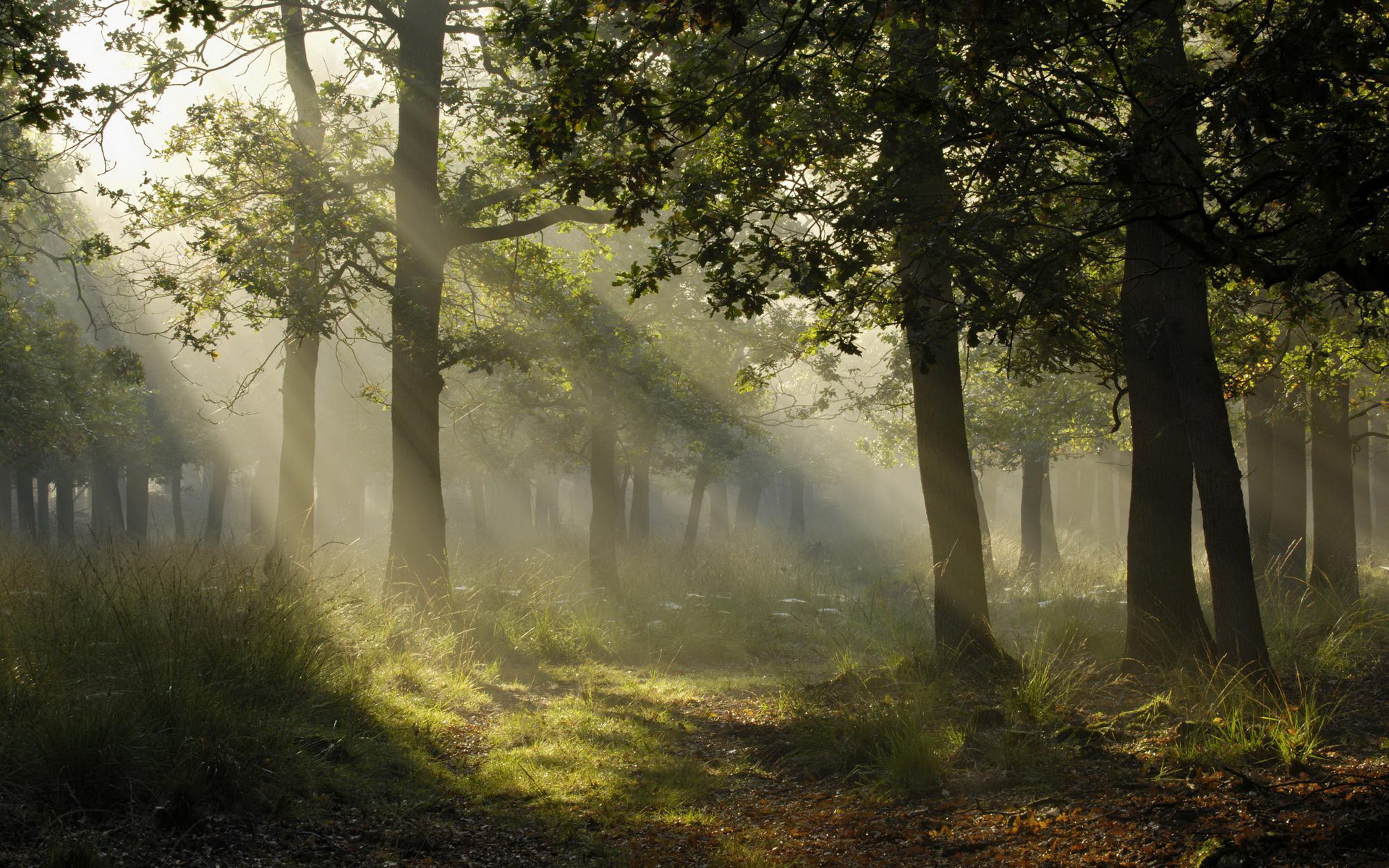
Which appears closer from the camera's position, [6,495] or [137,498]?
[6,495]

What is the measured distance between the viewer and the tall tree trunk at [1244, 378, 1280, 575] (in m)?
15.1

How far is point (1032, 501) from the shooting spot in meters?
24.7

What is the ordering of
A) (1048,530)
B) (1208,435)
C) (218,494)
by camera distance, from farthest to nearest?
1. (218,494)
2. (1048,530)
3. (1208,435)

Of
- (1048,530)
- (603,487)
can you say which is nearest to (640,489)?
(603,487)

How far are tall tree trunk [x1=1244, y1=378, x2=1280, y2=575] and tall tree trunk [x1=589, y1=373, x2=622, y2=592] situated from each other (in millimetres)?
10837

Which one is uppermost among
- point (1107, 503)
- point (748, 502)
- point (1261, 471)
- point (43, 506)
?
point (1261, 471)

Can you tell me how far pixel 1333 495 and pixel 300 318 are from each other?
49.8ft

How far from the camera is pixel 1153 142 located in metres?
4.99

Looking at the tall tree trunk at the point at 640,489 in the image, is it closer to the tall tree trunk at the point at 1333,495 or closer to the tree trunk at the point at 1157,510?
the tall tree trunk at the point at 1333,495

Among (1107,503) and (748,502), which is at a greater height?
(1107,503)

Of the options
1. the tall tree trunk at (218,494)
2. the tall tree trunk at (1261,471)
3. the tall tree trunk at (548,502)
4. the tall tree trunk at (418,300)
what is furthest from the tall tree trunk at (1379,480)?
the tall tree trunk at (218,494)

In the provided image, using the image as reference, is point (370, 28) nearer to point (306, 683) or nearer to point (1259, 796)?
point (306, 683)

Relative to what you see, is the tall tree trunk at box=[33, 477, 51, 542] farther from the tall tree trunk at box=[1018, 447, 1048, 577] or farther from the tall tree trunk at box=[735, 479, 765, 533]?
the tall tree trunk at box=[1018, 447, 1048, 577]

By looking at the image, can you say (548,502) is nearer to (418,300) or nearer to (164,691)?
(418,300)
